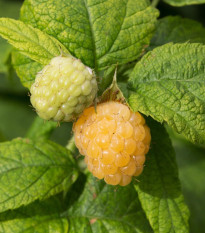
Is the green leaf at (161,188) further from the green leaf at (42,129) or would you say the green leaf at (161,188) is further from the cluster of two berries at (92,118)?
the green leaf at (42,129)

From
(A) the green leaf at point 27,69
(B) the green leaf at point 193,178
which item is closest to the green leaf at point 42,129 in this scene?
(A) the green leaf at point 27,69

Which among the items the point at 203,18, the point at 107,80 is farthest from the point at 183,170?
the point at 107,80

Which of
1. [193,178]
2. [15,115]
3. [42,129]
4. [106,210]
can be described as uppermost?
[42,129]

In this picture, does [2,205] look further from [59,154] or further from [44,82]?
[44,82]

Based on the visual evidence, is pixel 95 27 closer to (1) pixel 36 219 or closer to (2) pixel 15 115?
(1) pixel 36 219

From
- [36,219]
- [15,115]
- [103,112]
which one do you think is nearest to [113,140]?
[103,112]

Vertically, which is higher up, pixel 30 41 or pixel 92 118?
pixel 30 41

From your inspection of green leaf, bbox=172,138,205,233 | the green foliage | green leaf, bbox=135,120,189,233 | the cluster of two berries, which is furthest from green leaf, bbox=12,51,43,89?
green leaf, bbox=172,138,205,233
